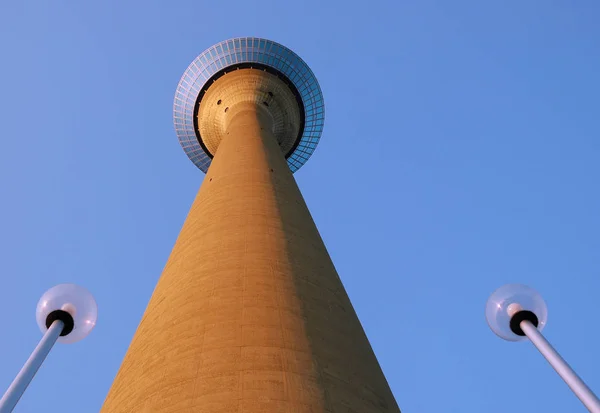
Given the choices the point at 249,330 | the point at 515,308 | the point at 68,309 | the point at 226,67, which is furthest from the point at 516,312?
the point at 226,67

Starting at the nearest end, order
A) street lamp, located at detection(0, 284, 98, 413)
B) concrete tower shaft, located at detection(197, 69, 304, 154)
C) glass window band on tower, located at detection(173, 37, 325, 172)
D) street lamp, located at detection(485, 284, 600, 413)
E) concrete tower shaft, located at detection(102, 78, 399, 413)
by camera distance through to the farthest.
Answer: concrete tower shaft, located at detection(102, 78, 399, 413)
street lamp, located at detection(0, 284, 98, 413)
street lamp, located at detection(485, 284, 600, 413)
concrete tower shaft, located at detection(197, 69, 304, 154)
glass window band on tower, located at detection(173, 37, 325, 172)

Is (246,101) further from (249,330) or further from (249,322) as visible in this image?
(249,330)

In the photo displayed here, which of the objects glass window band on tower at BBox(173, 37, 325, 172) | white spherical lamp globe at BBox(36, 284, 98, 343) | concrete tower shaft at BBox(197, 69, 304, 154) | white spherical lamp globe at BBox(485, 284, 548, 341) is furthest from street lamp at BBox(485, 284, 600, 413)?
glass window band on tower at BBox(173, 37, 325, 172)

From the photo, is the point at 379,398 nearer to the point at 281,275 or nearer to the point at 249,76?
the point at 281,275

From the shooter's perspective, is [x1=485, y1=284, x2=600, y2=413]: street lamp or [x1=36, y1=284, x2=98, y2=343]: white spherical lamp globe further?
[x1=485, y1=284, x2=600, y2=413]: street lamp

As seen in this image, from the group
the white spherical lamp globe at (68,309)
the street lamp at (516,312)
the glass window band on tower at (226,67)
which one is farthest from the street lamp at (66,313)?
the glass window band on tower at (226,67)

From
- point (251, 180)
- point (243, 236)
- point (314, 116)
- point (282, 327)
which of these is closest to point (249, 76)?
point (314, 116)

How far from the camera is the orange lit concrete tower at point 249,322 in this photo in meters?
7.13

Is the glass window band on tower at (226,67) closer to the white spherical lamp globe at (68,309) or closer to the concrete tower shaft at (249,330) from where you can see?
the concrete tower shaft at (249,330)

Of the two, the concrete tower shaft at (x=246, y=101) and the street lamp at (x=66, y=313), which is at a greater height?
the concrete tower shaft at (x=246, y=101)

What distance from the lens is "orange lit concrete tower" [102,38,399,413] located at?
23.4 feet

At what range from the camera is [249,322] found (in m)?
8.37

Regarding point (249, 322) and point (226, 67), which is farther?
point (226, 67)

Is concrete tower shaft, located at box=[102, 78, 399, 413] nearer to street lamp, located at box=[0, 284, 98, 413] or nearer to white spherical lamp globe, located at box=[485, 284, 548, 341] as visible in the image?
street lamp, located at box=[0, 284, 98, 413]
